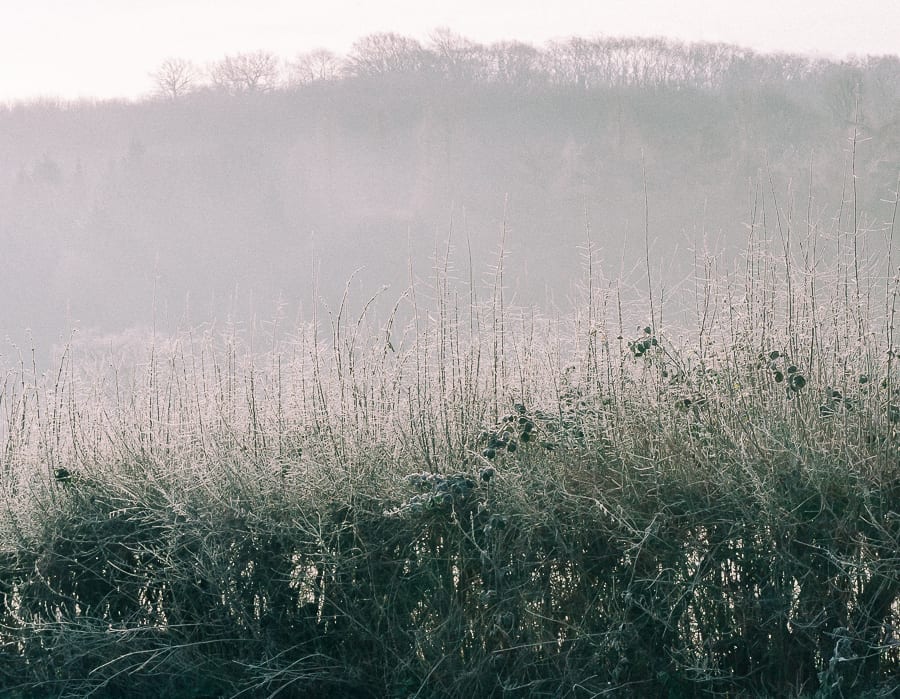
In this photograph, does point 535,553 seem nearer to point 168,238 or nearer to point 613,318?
point 613,318

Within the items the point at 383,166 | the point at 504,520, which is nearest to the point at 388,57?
the point at 383,166

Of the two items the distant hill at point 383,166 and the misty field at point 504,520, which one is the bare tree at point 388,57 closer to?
the distant hill at point 383,166

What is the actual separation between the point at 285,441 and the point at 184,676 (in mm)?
1081

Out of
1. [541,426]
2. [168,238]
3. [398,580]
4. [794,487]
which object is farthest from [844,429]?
[168,238]

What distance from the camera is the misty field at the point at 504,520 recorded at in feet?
12.3

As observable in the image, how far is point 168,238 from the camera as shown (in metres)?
48.2

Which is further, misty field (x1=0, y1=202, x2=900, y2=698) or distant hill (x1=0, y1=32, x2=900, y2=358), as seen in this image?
distant hill (x1=0, y1=32, x2=900, y2=358)

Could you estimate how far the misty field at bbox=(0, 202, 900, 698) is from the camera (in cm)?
375

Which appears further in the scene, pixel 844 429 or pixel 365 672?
pixel 365 672

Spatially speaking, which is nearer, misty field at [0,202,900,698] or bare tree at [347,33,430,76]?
misty field at [0,202,900,698]

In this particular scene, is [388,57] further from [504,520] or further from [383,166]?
[504,520]

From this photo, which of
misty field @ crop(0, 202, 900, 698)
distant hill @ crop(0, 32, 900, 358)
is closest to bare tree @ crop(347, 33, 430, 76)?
distant hill @ crop(0, 32, 900, 358)

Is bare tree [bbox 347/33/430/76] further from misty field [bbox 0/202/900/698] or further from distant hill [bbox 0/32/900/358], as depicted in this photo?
misty field [bbox 0/202/900/698]

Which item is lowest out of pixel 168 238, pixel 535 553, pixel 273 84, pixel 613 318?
pixel 168 238
